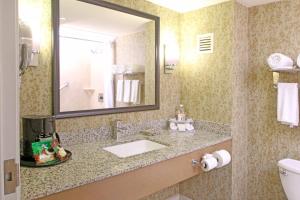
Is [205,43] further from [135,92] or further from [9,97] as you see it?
[9,97]

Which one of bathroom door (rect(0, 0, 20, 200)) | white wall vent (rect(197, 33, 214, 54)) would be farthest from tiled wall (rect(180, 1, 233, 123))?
bathroom door (rect(0, 0, 20, 200))

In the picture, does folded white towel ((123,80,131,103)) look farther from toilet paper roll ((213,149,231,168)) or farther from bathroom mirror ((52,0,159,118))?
toilet paper roll ((213,149,231,168))

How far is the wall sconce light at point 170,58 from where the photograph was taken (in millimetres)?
2430

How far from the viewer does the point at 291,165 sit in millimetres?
1997

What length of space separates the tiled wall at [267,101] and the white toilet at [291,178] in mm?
244

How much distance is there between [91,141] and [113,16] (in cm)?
108

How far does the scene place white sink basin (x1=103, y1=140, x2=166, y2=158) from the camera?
6.15 ft

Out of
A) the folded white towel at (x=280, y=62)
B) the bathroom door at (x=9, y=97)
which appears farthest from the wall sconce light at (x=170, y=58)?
the bathroom door at (x=9, y=97)

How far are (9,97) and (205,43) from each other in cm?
212

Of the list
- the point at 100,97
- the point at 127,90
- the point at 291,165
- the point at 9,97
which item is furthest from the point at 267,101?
the point at 9,97

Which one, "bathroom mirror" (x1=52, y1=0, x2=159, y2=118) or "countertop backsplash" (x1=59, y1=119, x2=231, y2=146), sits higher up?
"bathroom mirror" (x1=52, y1=0, x2=159, y2=118)

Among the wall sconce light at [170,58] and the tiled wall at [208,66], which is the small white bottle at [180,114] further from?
the wall sconce light at [170,58]

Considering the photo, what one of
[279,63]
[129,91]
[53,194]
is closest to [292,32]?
[279,63]

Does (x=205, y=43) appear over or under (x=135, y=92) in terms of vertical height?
over
